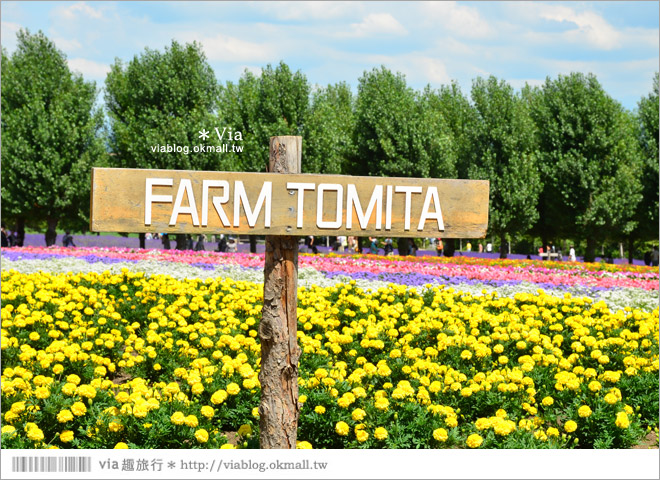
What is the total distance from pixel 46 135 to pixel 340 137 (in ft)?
40.4

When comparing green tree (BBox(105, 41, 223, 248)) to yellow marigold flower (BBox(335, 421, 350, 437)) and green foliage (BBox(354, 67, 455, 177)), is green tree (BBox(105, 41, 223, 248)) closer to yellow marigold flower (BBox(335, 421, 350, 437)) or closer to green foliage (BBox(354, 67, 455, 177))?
green foliage (BBox(354, 67, 455, 177))

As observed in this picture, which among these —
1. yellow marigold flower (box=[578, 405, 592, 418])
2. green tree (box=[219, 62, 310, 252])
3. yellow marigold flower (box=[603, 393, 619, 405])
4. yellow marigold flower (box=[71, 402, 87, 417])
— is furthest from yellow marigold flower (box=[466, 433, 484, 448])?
green tree (box=[219, 62, 310, 252])

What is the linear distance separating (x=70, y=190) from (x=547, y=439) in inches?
985

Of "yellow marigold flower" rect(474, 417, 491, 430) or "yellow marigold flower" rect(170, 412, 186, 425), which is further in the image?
"yellow marigold flower" rect(474, 417, 491, 430)

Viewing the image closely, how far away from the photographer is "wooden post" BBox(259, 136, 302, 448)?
346 centimetres

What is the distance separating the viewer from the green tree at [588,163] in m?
28.0

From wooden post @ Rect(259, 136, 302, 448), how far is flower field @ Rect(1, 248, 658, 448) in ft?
1.92

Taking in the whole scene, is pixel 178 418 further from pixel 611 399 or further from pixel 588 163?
pixel 588 163

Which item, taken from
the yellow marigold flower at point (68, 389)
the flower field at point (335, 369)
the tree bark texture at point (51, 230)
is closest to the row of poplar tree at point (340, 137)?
the tree bark texture at point (51, 230)

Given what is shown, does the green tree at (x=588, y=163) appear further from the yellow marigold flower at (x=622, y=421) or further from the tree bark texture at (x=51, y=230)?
the yellow marigold flower at (x=622, y=421)

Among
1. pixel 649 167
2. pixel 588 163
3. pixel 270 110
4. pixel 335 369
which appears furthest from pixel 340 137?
pixel 335 369

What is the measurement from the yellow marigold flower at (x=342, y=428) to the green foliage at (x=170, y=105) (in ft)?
69.4

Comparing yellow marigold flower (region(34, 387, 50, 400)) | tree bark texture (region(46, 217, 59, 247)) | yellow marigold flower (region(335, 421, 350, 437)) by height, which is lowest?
yellow marigold flower (region(335, 421, 350, 437))

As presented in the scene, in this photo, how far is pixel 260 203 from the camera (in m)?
3.28
